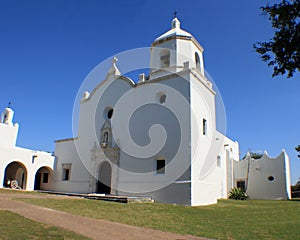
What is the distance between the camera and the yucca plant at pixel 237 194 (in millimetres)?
21125

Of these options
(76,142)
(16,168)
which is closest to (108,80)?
(76,142)

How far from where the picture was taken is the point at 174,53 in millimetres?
17359

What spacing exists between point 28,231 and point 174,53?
14.1 metres

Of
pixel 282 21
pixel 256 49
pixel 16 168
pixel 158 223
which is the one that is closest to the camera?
pixel 282 21

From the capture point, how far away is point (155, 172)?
1584 cm

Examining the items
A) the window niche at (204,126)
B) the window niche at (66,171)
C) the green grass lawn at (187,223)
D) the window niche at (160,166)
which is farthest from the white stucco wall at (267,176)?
the window niche at (66,171)

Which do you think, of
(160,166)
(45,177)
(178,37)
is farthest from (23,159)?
(178,37)

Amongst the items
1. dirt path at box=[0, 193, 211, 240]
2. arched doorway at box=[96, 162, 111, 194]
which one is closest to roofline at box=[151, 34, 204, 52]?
arched doorway at box=[96, 162, 111, 194]

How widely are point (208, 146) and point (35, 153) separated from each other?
1374 cm

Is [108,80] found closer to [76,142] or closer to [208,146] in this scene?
[76,142]

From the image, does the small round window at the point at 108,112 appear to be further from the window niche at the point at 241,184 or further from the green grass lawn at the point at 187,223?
the window niche at the point at 241,184

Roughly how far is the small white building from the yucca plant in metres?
15.2

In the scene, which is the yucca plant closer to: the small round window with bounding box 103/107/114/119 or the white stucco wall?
the white stucco wall

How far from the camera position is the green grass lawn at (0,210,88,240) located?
5.46 meters
